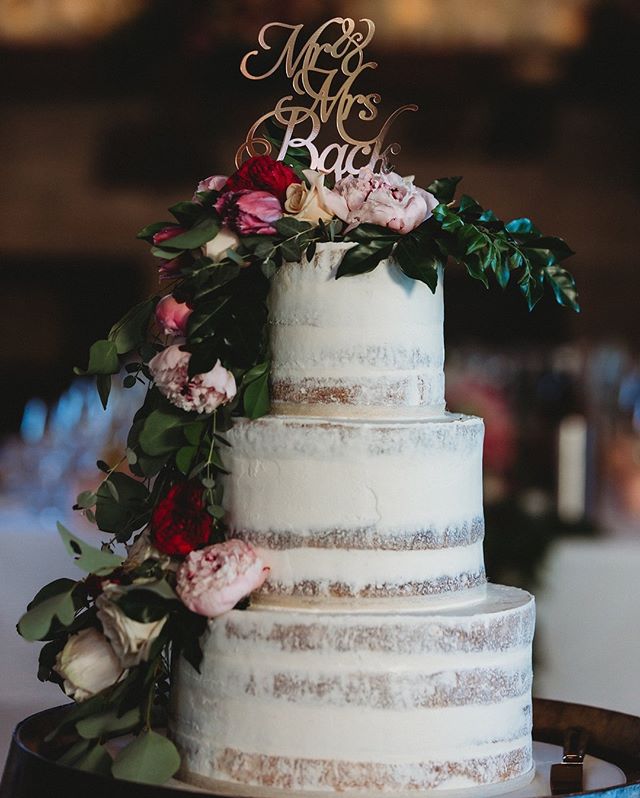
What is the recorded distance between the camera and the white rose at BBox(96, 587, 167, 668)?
1797mm

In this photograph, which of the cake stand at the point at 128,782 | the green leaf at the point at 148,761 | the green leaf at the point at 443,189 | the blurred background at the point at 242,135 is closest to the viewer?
the cake stand at the point at 128,782

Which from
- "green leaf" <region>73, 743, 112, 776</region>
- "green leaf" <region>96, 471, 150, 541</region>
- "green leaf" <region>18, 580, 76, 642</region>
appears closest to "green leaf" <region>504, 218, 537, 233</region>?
"green leaf" <region>96, 471, 150, 541</region>

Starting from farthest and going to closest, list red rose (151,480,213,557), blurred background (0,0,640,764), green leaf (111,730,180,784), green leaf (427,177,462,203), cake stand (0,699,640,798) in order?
blurred background (0,0,640,764) < green leaf (427,177,462,203) < red rose (151,480,213,557) < green leaf (111,730,180,784) < cake stand (0,699,640,798)

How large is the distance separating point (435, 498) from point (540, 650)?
6.74 feet

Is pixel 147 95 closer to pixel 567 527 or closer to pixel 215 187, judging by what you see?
pixel 567 527

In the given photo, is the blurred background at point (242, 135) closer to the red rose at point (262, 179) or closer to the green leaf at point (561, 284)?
the green leaf at point (561, 284)

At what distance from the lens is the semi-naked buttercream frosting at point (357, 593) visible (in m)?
1.74

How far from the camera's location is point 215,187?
1.94 meters

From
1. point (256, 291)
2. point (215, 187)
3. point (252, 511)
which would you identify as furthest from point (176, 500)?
point (215, 187)

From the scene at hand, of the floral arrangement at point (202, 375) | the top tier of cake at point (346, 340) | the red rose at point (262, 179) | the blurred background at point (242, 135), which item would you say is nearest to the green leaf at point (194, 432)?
the floral arrangement at point (202, 375)

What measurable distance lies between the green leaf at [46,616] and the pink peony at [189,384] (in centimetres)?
31

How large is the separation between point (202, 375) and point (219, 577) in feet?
0.88

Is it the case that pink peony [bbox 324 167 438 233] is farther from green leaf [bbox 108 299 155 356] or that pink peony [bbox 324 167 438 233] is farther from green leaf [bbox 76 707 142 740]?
green leaf [bbox 76 707 142 740]

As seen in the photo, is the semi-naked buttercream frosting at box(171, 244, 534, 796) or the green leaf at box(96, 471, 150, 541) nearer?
the semi-naked buttercream frosting at box(171, 244, 534, 796)
